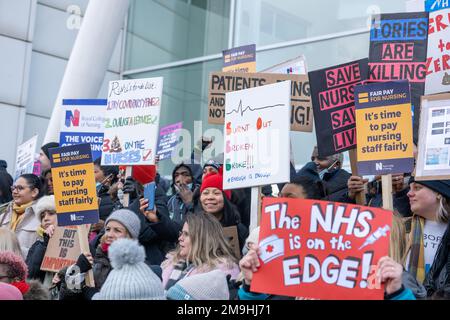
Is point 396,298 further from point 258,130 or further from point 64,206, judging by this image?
point 64,206

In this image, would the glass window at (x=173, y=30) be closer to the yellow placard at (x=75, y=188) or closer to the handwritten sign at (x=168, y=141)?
the handwritten sign at (x=168, y=141)

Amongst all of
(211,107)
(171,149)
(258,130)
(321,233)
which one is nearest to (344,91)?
(258,130)

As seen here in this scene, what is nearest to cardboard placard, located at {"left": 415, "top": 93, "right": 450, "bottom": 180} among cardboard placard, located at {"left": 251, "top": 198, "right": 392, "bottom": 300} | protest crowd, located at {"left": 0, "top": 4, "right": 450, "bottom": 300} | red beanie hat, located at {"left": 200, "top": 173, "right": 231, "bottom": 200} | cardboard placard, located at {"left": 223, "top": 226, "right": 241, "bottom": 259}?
protest crowd, located at {"left": 0, "top": 4, "right": 450, "bottom": 300}

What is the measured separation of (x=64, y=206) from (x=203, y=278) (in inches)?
81.6

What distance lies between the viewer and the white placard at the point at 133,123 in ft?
27.2

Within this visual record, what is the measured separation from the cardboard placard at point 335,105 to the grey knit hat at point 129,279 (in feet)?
7.51

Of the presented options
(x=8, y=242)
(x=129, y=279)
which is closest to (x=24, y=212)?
(x=8, y=242)

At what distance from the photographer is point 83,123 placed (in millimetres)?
10383

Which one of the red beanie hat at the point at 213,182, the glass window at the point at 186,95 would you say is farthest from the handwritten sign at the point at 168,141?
the glass window at the point at 186,95

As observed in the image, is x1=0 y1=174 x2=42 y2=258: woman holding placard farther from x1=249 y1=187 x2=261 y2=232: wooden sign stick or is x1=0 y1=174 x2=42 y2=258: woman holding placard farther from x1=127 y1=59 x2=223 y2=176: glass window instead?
x1=127 y1=59 x2=223 y2=176: glass window

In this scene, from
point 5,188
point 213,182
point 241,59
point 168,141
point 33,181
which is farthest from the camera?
point 168,141

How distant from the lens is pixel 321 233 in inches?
187

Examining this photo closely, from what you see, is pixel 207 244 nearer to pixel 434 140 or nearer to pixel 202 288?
pixel 202 288

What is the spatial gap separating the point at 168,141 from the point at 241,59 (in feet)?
4.57
